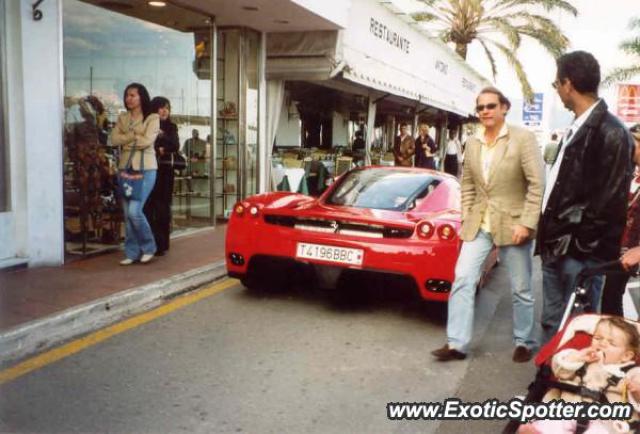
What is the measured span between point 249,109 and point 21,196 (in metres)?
5.06

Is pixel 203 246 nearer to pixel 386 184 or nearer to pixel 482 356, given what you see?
pixel 386 184

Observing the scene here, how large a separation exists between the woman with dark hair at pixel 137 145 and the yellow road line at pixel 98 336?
110 centimetres

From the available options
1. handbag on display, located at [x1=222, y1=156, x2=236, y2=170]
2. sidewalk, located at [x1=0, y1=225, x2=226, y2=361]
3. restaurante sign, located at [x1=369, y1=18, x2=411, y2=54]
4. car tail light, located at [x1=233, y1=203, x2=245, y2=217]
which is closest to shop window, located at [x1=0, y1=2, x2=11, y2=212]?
sidewalk, located at [x1=0, y1=225, x2=226, y2=361]

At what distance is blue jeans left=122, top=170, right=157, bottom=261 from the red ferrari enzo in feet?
4.59

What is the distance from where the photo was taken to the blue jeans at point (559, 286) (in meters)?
3.46

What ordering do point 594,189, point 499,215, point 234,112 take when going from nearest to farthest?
point 594,189 < point 499,215 < point 234,112

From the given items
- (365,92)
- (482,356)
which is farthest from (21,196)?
(365,92)

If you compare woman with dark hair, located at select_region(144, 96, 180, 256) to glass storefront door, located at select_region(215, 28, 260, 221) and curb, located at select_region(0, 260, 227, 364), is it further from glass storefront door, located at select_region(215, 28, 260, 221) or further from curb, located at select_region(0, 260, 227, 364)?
glass storefront door, located at select_region(215, 28, 260, 221)

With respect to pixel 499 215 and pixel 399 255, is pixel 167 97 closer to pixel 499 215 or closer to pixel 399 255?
pixel 399 255

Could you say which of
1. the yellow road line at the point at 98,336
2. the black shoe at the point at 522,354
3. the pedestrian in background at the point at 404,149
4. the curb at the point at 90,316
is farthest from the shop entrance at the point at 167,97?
the black shoe at the point at 522,354

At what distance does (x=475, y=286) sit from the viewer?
13.0 feet

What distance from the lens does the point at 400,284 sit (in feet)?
19.6

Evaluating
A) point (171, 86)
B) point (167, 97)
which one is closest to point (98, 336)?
point (167, 97)

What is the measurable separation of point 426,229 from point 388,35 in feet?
28.4
